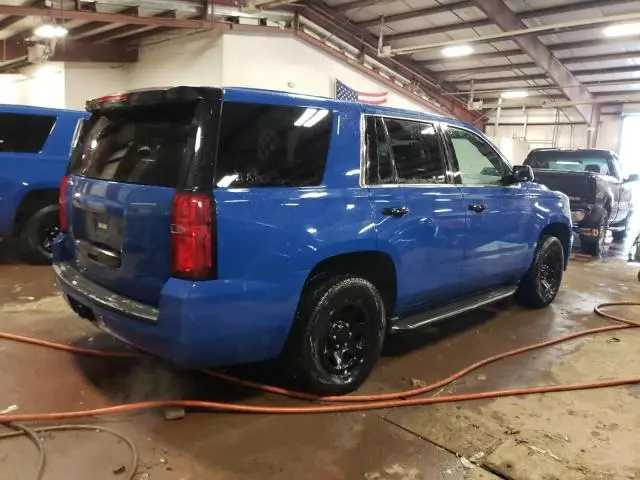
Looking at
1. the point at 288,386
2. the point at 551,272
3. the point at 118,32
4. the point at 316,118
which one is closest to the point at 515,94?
the point at 118,32

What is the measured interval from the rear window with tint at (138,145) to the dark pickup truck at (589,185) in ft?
24.5

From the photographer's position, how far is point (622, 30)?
32.8 feet

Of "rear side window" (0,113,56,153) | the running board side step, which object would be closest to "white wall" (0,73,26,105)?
"rear side window" (0,113,56,153)

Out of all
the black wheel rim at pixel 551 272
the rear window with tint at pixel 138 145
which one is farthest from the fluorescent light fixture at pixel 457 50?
the rear window with tint at pixel 138 145

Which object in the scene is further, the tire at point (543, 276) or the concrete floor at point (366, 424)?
the tire at point (543, 276)

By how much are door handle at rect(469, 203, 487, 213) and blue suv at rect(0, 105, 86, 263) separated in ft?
14.2

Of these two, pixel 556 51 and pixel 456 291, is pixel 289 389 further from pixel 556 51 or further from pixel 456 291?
pixel 556 51

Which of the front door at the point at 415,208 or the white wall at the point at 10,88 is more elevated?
the white wall at the point at 10,88

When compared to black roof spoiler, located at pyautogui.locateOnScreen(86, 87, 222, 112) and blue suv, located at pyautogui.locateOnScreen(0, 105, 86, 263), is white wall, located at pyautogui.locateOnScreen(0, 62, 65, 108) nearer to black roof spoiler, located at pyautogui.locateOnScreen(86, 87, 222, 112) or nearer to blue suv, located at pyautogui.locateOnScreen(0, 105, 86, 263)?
blue suv, located at pyautogui.locateOnScreen(0, 105, 86, 263)

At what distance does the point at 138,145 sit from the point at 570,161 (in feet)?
29.9

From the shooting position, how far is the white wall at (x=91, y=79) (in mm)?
11703

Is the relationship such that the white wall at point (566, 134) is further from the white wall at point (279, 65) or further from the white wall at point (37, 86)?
the white wall at point (37, 86)

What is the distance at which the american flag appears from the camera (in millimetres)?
11492

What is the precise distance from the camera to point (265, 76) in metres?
10.1
